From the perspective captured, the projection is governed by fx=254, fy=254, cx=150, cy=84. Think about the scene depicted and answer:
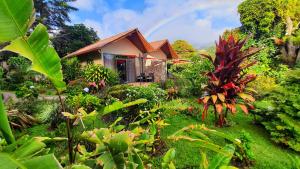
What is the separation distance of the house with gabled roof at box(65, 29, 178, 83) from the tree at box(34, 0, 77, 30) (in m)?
14.2

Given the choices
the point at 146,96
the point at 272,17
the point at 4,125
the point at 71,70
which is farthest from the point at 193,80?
the point at 272,17

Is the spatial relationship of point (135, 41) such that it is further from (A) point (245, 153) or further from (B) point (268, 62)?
(A) point (245, 153)

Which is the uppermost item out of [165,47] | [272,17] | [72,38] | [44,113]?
[272,17]

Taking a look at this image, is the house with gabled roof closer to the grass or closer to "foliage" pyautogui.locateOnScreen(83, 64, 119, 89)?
"foliage" pyautogui.locateOnScreen(83, 64, 119, 89)

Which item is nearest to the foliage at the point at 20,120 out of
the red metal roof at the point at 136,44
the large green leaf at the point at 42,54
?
the large green leaf at the point at 42,54

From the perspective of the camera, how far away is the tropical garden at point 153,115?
1.49m

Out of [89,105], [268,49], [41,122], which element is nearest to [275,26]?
[268,49]

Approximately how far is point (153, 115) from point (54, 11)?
1341 inches

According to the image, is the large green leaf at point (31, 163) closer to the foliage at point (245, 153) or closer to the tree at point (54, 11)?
the foliage at point (245, 153)

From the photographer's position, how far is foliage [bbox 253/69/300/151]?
5088mm

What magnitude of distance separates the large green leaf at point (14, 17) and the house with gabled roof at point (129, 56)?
53.1ft

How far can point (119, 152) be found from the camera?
1583 millimetres

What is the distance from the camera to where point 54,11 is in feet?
107

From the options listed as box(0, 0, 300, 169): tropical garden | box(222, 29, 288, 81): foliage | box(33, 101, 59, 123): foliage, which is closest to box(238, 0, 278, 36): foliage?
box(222, 29, 288, 81): foliage
